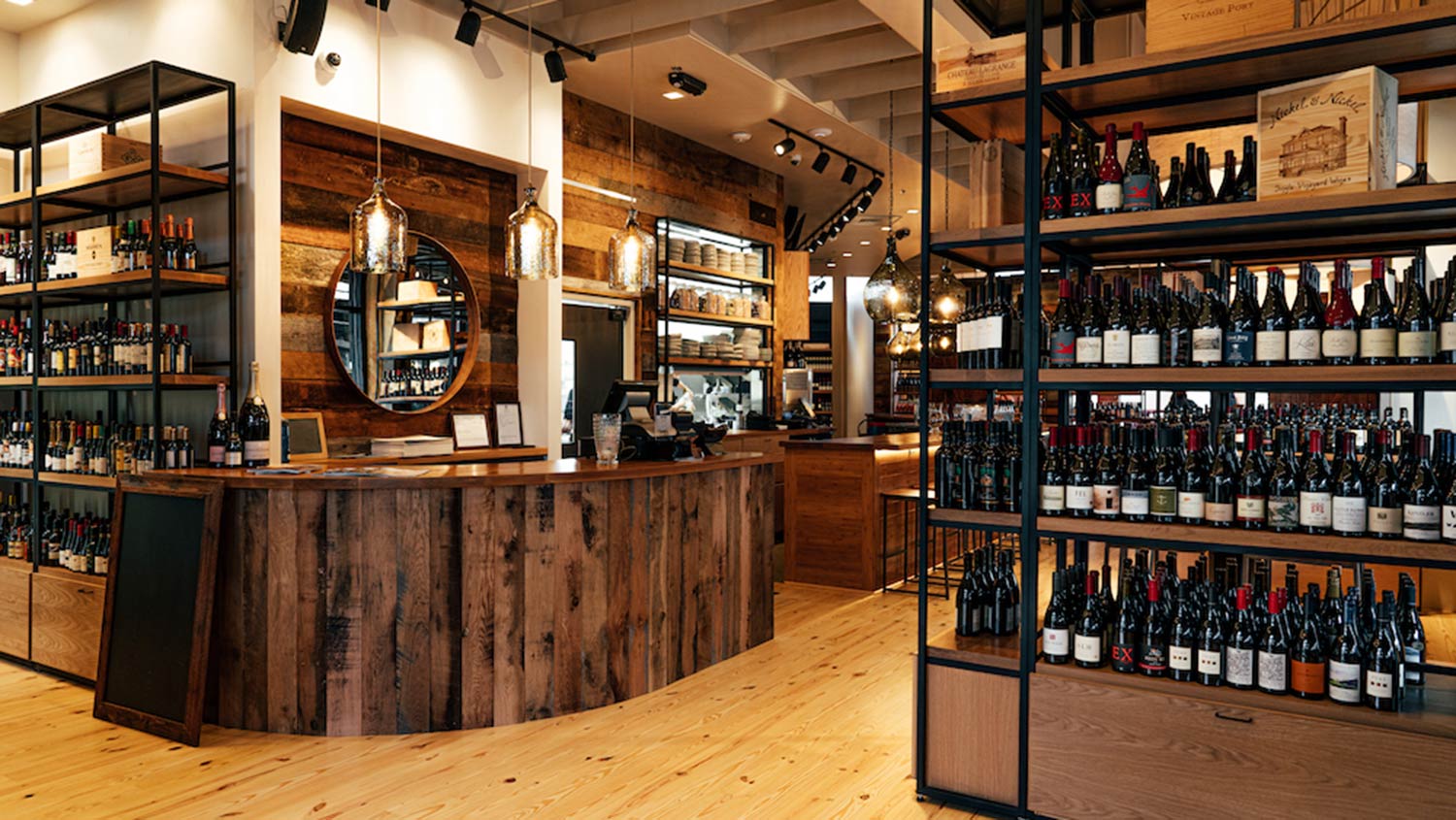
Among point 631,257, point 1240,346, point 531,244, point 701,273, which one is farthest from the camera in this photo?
point 701,273

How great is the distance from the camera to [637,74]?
6.03 m

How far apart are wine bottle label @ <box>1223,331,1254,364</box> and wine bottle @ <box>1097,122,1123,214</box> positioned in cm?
49

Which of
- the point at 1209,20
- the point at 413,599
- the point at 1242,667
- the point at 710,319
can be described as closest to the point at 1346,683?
the point at 1242,667

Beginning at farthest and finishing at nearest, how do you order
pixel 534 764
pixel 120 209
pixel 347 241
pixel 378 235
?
1. pixel 347 241
2. pixel 120 209
3. pixel 378 235
4. pixel 534 764

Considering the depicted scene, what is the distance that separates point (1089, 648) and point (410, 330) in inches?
165

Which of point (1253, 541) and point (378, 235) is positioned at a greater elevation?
point (378, 235)

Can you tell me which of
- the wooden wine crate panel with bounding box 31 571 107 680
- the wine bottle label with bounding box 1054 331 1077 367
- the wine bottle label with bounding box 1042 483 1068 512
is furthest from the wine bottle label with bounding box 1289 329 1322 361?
the wooden wine crate panel with bounding box 31 571 107 680

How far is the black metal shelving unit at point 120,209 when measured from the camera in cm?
416

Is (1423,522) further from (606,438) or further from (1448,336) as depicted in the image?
(606,438)

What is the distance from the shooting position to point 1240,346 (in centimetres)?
258

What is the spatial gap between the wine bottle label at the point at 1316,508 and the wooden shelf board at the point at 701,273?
213 inches

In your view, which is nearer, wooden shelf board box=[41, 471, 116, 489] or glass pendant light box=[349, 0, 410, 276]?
glass pendant light box=[349, 0, 410, 276]

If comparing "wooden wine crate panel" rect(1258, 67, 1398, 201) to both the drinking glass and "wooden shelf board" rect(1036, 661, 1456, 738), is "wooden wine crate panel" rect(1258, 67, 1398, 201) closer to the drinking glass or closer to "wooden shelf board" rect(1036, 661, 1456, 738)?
"wooden shelf board" rect(1036, 661, 1456, 738)

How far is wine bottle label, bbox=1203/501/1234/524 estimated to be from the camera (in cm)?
259
